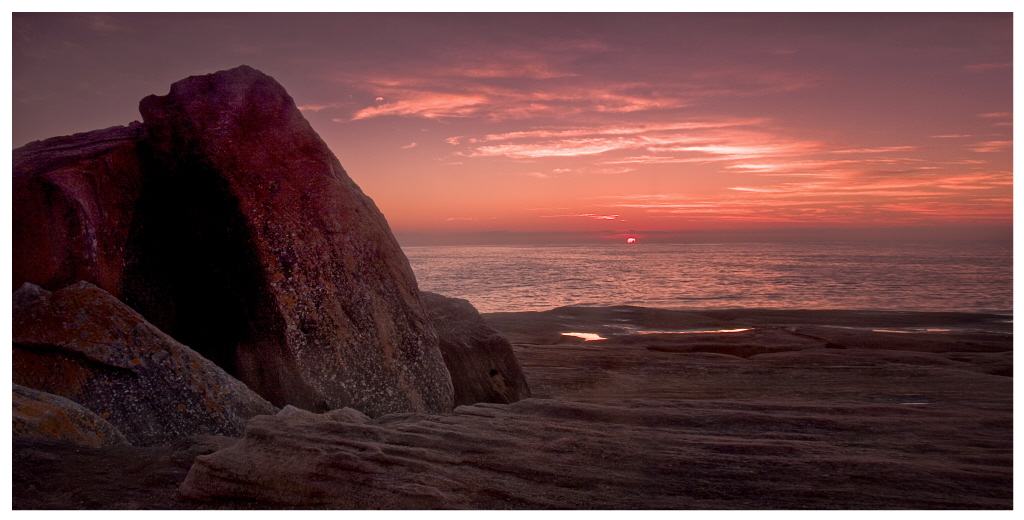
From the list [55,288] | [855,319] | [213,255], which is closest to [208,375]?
[213,255]

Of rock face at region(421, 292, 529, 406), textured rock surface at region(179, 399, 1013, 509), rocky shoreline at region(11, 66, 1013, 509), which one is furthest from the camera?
Result: rock face at region(421, 292, 529, 406)

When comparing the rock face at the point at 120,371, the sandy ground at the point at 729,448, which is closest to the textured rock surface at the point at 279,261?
the rock face at the point at 120,371

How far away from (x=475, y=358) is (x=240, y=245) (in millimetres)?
3106

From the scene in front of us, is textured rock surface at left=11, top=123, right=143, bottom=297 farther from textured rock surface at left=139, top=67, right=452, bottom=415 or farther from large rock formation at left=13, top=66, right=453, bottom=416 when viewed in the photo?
textured rock surface at left=139, top=67, right=452, bottom=415

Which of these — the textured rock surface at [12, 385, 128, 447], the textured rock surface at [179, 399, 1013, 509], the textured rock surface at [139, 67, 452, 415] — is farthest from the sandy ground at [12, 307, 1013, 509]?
the textured rock surface at [139, 67, 452, 415]

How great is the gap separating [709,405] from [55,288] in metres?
6.46

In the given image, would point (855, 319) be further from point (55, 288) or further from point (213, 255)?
point (55, 288)

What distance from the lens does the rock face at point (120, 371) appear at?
539 centimetres

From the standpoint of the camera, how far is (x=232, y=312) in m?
6.82

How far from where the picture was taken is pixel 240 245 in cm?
686

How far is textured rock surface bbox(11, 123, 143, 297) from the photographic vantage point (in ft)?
21.6

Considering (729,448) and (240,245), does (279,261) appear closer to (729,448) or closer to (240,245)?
(240,245)

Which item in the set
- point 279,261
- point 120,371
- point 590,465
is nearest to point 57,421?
point 120,371

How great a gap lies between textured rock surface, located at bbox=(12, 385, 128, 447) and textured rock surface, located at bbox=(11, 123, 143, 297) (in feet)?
6.01
